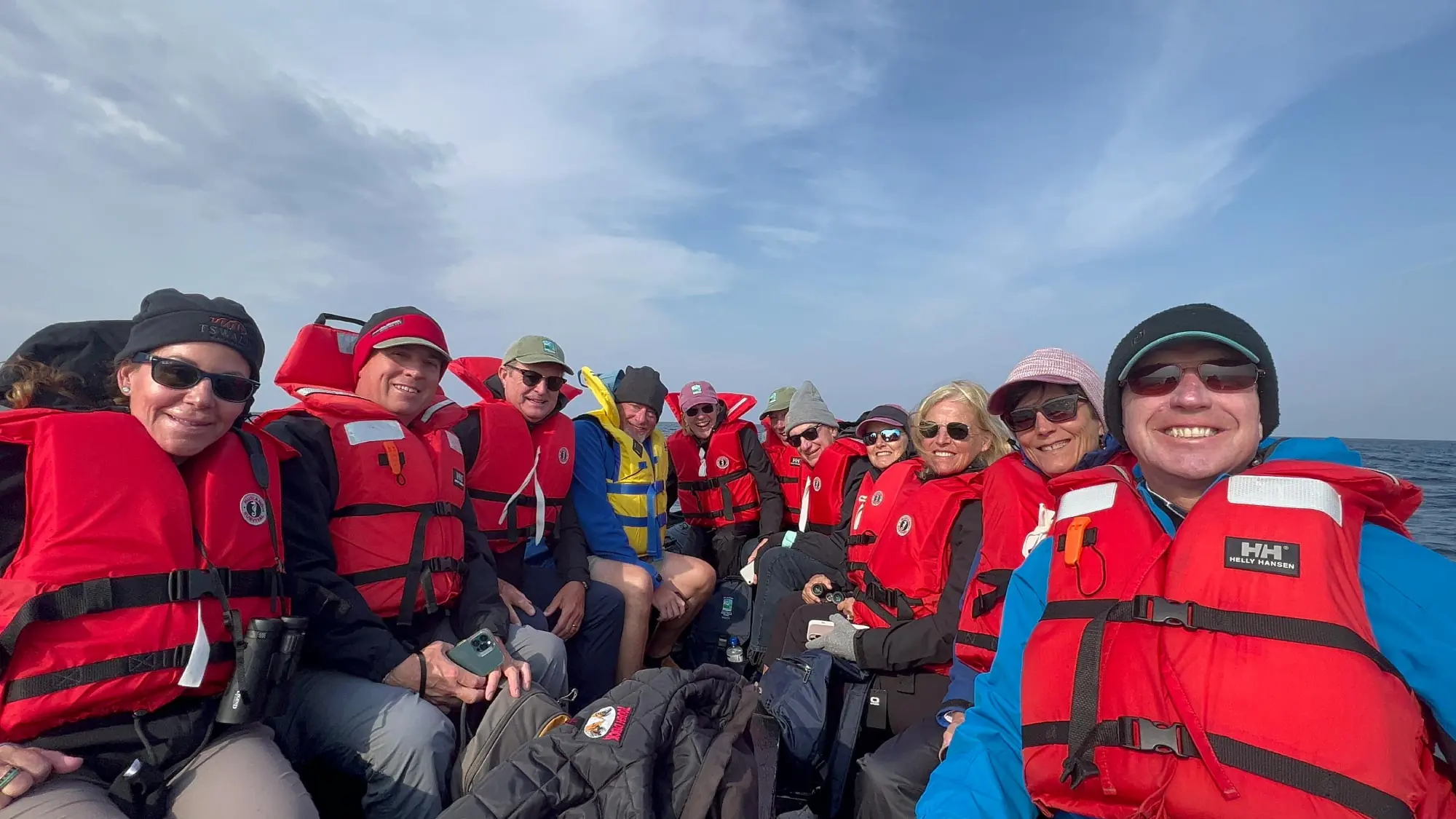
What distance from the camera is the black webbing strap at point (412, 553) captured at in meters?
2.79

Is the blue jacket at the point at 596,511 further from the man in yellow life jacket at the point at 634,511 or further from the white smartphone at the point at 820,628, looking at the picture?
the white smartphone at the point at 820,628

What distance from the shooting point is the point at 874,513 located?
152 inches

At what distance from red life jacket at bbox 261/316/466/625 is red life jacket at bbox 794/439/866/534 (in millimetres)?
3599

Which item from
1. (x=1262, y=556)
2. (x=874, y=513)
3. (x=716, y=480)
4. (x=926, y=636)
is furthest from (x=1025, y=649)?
(x=716, y=480)

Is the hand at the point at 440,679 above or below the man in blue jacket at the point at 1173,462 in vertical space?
below

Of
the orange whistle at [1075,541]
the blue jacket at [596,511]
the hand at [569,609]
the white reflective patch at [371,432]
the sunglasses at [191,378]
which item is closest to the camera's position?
the orange whistle at [1075,541]

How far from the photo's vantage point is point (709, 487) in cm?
693

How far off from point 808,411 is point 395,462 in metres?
4.26

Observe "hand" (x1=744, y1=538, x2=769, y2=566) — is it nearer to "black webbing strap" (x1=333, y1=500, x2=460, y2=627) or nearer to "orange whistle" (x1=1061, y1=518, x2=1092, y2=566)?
"black webbing strap" (x1=333, y1=500, x2=460, y2=627)

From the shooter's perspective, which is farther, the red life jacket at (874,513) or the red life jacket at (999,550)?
the red life jacket at (874,513)

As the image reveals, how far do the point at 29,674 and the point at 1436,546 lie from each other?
13.9m

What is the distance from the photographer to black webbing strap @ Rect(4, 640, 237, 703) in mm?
1745

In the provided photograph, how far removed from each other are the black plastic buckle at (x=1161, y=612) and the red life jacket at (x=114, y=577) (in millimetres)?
2513

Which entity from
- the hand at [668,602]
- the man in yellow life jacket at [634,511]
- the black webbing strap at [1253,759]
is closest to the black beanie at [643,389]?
the man in yellow life jacket at [634,511]
